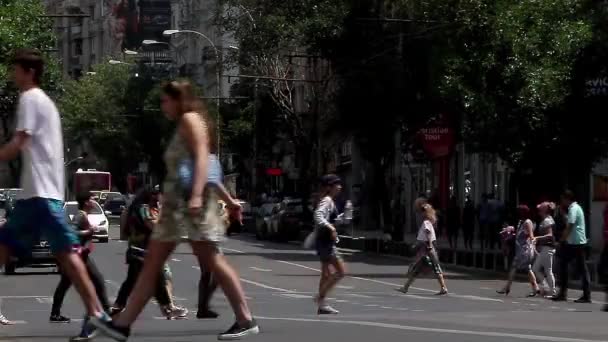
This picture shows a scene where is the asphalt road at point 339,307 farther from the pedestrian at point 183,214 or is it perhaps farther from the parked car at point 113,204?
the parked car at point 113,204

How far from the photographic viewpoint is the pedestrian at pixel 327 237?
730 inches

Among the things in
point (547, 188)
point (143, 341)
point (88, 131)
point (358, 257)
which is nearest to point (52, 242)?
point (143, 341)

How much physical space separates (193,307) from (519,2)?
16764 mm

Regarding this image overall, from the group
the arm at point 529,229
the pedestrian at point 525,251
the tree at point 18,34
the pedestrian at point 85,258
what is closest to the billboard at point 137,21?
the tree at point 18,34

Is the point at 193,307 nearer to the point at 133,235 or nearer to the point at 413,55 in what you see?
the point at 133,235

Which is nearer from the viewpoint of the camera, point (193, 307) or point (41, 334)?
point (41, 334)

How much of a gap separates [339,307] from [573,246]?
20.2 ft

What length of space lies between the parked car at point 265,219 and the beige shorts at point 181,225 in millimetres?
46189

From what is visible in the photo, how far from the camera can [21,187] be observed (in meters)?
10.2

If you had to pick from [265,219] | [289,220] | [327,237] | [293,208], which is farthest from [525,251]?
[265,219]

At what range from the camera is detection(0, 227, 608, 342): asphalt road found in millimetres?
12336

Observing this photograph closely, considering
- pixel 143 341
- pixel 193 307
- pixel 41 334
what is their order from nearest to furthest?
pixel 143 341 < pixel 41 334 < pixel 193 307

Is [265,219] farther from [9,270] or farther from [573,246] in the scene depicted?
[573,246]

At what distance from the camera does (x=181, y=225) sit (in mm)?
10164
